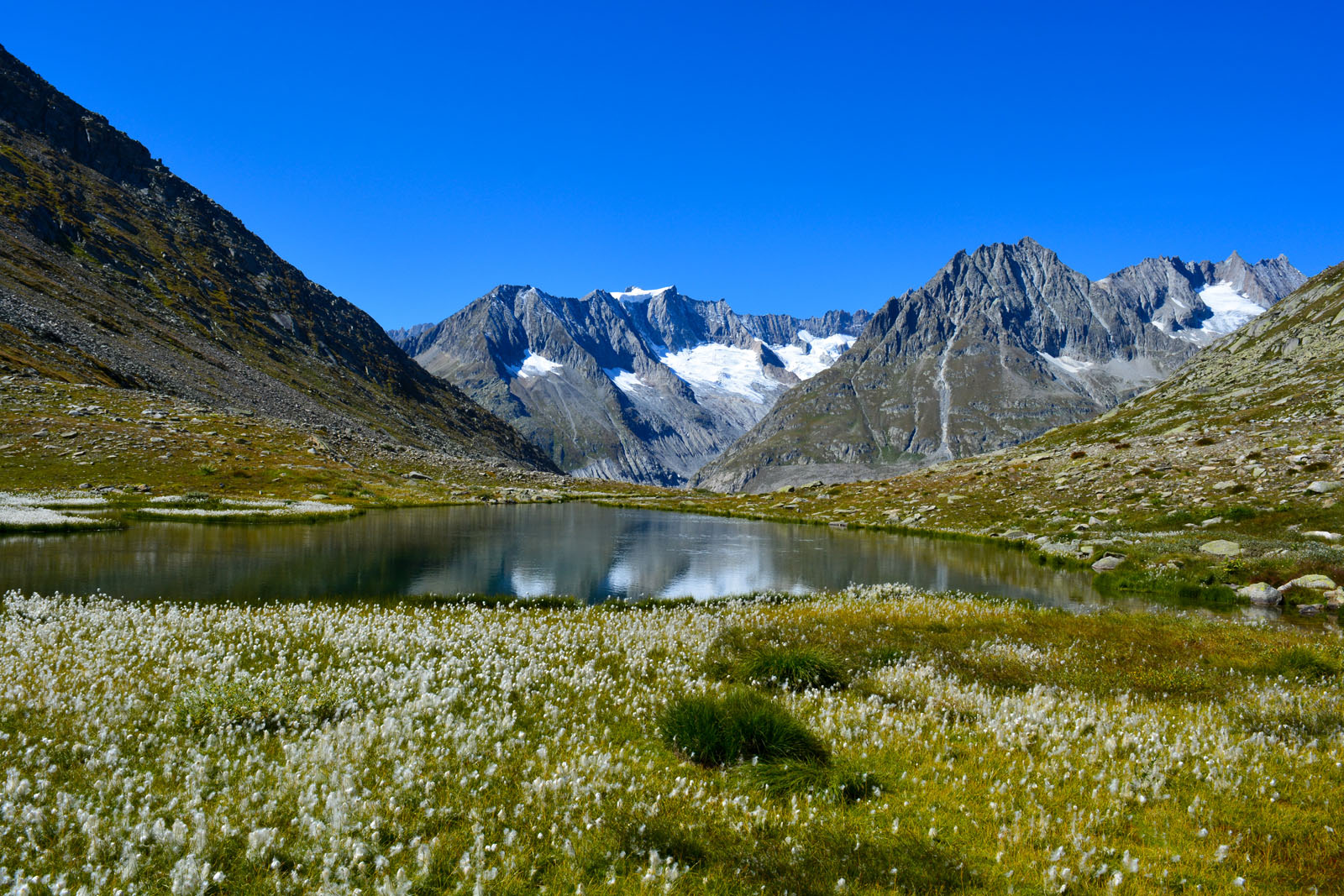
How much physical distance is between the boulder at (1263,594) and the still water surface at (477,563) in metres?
5.60

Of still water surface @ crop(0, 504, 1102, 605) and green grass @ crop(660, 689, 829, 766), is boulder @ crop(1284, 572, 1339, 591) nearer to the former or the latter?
still water surface @ crop(0, 504, 1102, 605)

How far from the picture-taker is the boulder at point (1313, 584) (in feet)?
85.9

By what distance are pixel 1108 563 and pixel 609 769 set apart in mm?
36745

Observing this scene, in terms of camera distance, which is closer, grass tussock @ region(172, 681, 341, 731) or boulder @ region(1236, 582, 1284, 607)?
grass tussock @ region(172, 681, 341, 731)

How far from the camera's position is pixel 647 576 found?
3419 cm

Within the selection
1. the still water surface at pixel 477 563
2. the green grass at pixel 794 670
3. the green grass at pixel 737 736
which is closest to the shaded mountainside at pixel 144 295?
the still water surface at pixel 477 563

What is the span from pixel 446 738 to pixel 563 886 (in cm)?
339

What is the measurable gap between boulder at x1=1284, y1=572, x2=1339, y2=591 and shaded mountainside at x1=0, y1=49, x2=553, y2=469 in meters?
101

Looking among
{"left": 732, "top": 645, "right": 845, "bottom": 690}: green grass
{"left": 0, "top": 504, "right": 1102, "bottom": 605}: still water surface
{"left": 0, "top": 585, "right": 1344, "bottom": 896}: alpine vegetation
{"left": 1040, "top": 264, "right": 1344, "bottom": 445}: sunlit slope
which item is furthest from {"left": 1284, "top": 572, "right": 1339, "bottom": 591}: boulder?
{"left": 1040, "top": 264, "right": 1344, "bottom": 445}: sunlit slope

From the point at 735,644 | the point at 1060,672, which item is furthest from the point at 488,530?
the point at 1060,672

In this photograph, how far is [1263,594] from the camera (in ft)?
89.0

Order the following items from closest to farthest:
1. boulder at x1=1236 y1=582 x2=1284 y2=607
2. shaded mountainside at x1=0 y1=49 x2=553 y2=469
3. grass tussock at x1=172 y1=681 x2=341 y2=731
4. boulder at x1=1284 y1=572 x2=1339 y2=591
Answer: grass tussock at x1=172 y1=681 x2=341 y2=731 → boulder at x1=1284 y1=572 x2=1339 y2=591 → boulder at x1=1236 y1=582 x2=1284 y2=607 → shaded mountainside at x1=0 y1=49 x2=553 y2=469

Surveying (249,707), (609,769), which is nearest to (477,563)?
(249,707)

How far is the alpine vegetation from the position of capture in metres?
5.89
